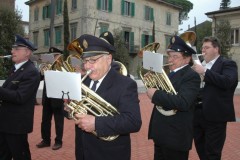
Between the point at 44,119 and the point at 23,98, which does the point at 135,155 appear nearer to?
the point at 44,119

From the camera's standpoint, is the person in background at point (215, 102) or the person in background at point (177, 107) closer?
the person in background at point (177, 107)

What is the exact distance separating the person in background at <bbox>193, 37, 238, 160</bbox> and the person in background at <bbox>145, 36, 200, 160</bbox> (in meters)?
0.66

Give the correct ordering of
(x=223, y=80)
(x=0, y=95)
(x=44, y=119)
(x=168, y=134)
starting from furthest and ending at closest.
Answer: (x=44, y=119) < (x=223, y=80) < (x=0, y=95) < (x=168, y=134)

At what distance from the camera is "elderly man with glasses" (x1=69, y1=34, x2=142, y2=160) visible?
2.67 meters

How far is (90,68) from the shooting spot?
2.74 metres

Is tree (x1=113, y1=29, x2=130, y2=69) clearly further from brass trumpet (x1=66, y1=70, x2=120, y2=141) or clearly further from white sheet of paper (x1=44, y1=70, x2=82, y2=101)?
white sheet of paper (x1=44, y1=70, x2=82, y2=101)

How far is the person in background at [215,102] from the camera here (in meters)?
4.39

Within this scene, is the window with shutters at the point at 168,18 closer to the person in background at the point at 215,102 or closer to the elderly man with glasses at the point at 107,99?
the person in background at the point at 215,102

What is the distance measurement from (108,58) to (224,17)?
111ft

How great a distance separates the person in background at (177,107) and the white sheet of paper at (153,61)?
0.77ft

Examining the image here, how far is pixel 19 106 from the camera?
13.7 feet

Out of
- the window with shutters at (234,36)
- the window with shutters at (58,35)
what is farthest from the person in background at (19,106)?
the window with shutters at (234,36)

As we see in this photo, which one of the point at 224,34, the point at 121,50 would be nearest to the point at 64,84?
the point at 121,50

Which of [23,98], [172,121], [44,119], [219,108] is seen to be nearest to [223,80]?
[219,108]
